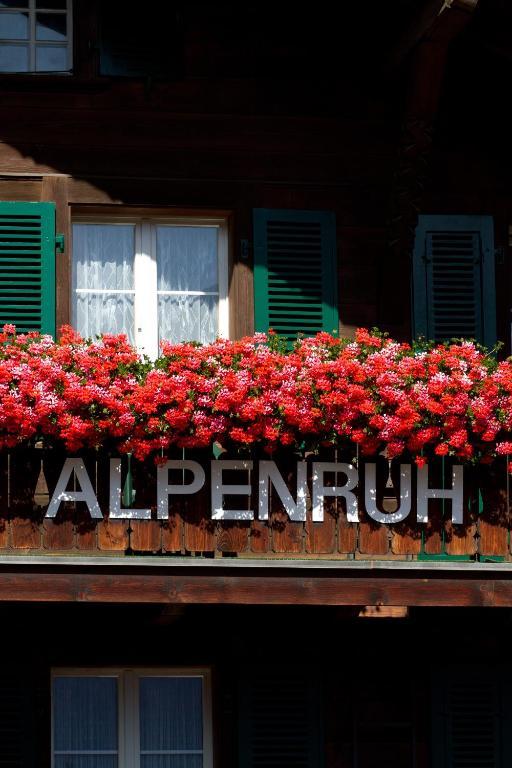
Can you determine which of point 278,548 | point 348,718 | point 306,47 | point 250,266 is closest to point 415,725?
point 348,718

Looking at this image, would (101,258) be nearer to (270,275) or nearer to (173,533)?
(270,275)

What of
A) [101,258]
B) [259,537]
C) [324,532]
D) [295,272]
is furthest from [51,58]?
[324,532]

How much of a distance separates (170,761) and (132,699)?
0.48 metres

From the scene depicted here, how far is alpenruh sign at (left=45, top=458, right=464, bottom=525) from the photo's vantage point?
13156 millimetres

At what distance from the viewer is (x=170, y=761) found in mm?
14609

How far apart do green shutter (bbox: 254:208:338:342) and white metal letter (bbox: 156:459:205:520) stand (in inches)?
85.7

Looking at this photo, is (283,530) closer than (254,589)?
No

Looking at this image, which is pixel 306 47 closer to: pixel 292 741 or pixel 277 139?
pixel 277 139

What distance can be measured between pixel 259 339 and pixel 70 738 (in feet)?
9.93

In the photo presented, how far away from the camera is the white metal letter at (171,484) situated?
13.2 meters

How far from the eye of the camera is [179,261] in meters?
15.5

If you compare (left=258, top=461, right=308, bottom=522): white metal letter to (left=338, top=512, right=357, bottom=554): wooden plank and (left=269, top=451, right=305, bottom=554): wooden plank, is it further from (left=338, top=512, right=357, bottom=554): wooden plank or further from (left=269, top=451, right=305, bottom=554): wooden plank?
(left=338, top=512, right=357, bottom=554): wooden plank

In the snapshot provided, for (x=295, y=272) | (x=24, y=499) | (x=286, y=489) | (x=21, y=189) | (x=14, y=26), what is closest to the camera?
(x=24, y=499)

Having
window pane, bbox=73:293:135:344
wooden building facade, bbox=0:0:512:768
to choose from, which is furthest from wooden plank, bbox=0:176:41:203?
window pane, bbox=73:293:135:344
